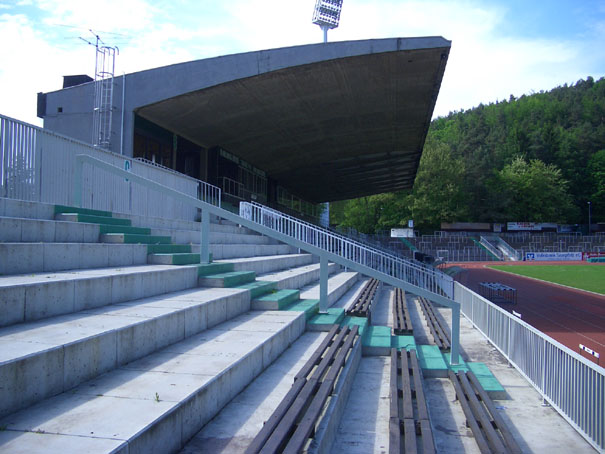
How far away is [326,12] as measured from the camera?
104 ft

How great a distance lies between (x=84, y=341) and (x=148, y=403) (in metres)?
0.73

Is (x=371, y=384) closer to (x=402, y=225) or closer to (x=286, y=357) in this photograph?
(x=286, y=357)

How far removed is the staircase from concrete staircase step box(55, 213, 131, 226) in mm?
24

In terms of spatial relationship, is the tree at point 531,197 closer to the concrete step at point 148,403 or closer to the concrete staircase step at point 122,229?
the concrete staircase step at point 122,229

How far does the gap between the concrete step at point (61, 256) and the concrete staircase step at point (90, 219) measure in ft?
3.54

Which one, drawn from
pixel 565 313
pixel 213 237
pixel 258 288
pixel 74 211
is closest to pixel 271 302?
pixel 258 288

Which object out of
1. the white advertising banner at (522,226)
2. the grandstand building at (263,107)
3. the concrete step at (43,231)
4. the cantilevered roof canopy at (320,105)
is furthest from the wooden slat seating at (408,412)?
the white advertising banner at (522,226)

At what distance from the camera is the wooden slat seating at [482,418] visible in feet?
14.1

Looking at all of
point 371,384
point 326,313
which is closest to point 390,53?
point 326,313

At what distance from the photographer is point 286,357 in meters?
5.29

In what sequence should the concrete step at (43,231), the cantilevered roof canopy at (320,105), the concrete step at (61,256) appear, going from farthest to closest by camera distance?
the cantilevered roof canopy at (320,105), the concrete step at (43,231), the concrete step at (61,256)

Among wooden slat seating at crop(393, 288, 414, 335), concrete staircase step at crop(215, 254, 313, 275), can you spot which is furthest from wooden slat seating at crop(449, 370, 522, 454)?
concrete staircase step at crop(215, 254, 313, 275)

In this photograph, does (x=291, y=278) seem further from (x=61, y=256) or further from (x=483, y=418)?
(x=483, y=418)

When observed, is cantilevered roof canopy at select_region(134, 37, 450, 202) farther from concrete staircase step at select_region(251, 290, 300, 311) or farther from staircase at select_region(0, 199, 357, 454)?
concrete staircase step at select_region(251, 290, 300, 311)
